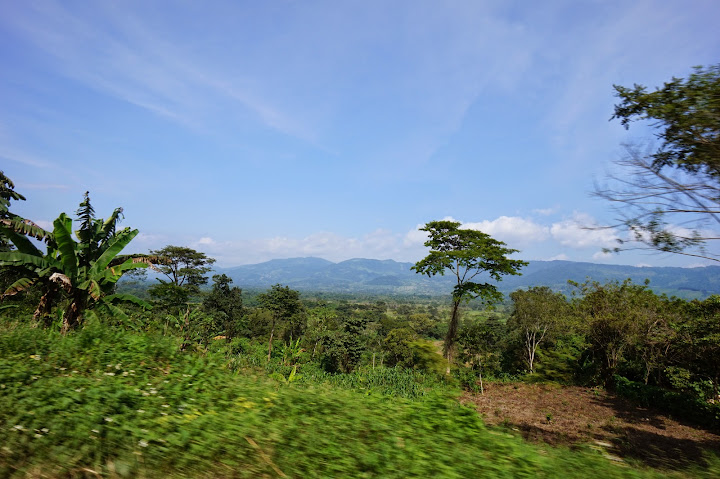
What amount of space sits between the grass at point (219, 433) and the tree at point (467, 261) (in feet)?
52.5

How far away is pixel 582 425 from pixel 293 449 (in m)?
15.8

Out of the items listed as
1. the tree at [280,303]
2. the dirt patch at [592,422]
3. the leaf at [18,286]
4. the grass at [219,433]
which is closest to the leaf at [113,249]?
the leaf at [18,286]

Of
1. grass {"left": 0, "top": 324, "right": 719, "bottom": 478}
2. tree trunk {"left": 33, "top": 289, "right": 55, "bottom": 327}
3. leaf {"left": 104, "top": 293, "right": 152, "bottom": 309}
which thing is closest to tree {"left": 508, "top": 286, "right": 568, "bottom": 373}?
grass {"left": 0, "top": 324, "right": 719, "bottom": 478}

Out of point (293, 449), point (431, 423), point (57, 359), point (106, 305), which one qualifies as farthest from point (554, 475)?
point (106, 305)

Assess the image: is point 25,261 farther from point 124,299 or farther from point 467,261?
point 467,261

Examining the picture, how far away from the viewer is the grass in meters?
2.88

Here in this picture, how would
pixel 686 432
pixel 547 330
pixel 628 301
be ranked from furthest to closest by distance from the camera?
pixel 547 330 < pixel 628 301 < pixel 686 432

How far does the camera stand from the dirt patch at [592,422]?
10688 millimetres

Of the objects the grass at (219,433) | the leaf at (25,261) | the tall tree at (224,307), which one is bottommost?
the tall tree at (224,307)

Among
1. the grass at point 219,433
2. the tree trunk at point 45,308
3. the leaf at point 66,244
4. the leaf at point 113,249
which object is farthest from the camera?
the leaf at point 113,249

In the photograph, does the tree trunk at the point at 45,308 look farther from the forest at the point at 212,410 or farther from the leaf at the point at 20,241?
the leaf at the point at 20,241

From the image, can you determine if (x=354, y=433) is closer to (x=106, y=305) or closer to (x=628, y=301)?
(x=106, y=305)

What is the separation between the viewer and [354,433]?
3.80m

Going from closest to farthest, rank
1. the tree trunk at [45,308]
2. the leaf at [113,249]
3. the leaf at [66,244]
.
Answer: the leaf at [66,244] < the tree trunk at [45,308] < the leaf at [113,249]
